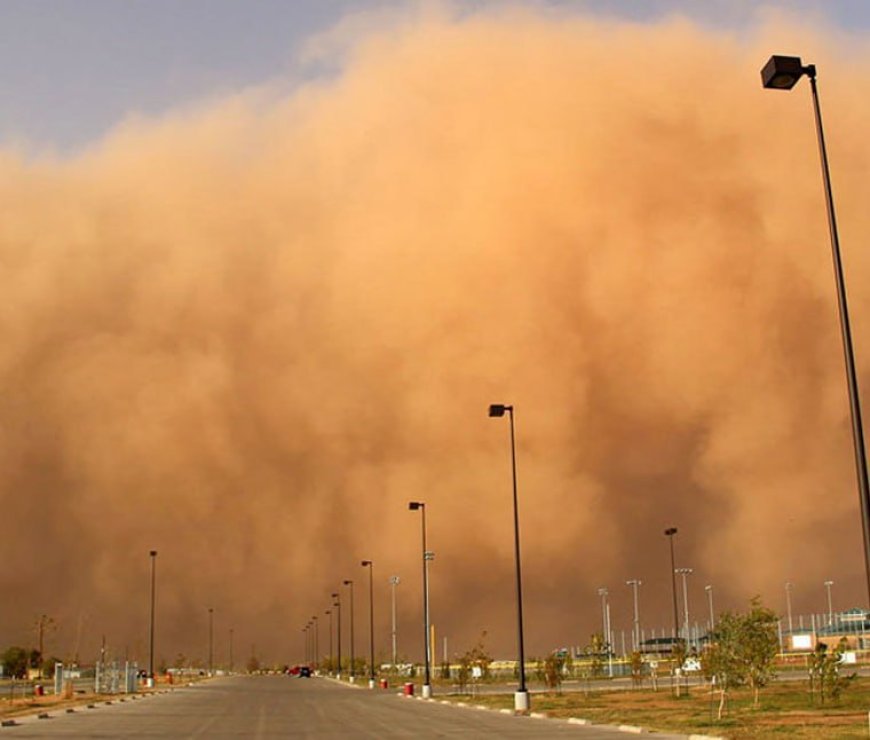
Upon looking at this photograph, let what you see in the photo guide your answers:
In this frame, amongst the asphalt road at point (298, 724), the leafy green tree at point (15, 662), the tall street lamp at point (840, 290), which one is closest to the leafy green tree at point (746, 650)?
the asphalt road at point (298, 724)

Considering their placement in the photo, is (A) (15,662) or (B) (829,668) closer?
(B) (829,668)

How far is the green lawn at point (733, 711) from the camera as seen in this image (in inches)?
917

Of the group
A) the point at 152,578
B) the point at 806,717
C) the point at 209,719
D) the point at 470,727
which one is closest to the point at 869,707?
the point at 806,717

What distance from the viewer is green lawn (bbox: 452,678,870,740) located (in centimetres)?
2328

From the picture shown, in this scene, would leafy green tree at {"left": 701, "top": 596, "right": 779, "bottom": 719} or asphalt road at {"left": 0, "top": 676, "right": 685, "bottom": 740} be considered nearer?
asphalt road at {"left": 0, "top": 676, "right": 685, "bottom": 740}

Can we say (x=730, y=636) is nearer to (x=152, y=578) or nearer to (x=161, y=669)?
(x=152, y=578)

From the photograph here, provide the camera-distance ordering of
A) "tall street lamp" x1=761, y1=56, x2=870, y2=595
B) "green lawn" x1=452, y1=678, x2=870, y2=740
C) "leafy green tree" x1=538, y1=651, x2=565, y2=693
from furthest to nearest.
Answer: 1. "leafy green tree" x1=538, y1=651, x2=565, y2=693
2. "green lawn" x1=452, y1=678, x2=870, y2=740
3. "tall street lamp" x1=761, y1=56, x2=870, y2=595

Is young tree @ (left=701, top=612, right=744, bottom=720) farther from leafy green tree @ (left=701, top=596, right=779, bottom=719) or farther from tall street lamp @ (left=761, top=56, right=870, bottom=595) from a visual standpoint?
tall street lamp @ (left=761, top=56, right=870, bottom=595)

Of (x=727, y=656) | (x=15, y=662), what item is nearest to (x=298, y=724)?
(x=727, y=656)

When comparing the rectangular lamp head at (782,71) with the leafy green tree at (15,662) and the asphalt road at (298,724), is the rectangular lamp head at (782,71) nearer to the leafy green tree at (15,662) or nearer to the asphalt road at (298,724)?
the asphalt road at (298,724)

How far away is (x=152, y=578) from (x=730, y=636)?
59.7 meters

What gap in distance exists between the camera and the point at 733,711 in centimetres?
3167

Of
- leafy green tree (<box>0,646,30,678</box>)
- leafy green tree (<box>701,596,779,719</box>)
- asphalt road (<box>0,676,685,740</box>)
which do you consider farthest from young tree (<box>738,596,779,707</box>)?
leafy green tree (<box>0,646,30,678</box>)

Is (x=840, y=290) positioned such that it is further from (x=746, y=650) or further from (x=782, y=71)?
(x=746, y=650)
